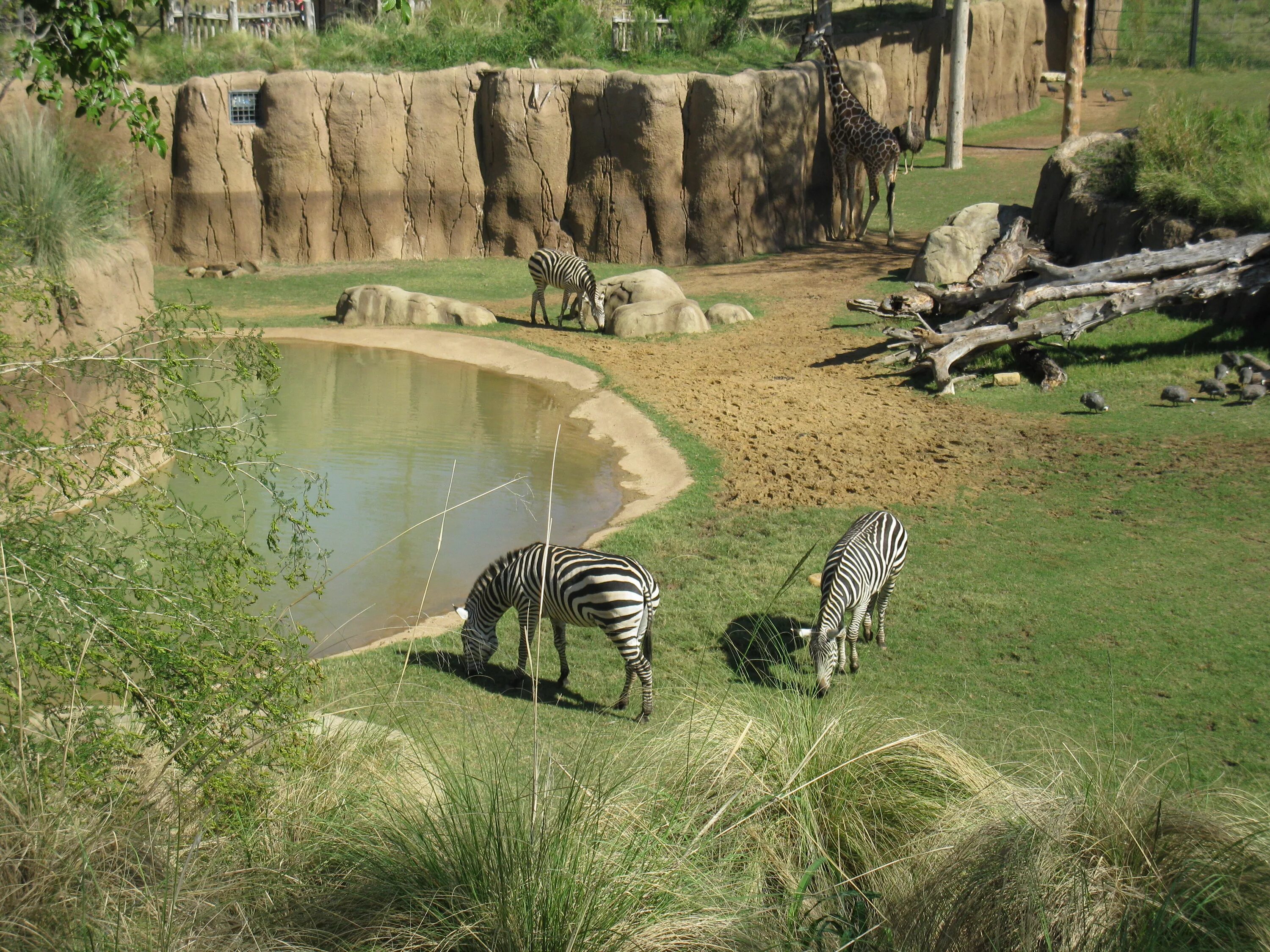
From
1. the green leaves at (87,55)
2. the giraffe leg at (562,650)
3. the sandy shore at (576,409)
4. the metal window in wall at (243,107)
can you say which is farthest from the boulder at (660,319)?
the green leaves at (87,55)

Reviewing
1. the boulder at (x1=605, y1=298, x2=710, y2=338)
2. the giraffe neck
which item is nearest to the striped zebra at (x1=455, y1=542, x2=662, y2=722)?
the boulder at (x1=605, y1=298, x2=710, y2=338)

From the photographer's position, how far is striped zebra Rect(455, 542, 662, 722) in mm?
6691

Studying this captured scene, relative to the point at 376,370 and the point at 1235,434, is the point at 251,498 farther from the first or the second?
the point at 1235,434

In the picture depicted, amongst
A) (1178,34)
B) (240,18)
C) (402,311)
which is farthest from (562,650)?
(1178,34)

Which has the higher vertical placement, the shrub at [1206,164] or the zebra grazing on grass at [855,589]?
the shrub at [1206,164]

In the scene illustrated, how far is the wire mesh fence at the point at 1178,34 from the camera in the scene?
30.8 metres

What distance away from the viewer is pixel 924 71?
2706 cm

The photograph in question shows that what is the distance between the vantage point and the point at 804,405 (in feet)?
43.0

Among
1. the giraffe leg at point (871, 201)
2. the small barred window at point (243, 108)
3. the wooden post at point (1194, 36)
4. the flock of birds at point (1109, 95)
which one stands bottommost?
the giraffe leg at point (871, 201)

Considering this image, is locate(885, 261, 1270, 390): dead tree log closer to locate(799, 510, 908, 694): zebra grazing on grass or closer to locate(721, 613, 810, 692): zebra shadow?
locate(799, 510, 908, 694): zebra grazing on grass

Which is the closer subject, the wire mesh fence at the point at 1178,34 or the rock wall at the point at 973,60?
the rock wall at the point at 973,60

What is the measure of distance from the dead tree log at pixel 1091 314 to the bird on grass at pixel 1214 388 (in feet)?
4.45

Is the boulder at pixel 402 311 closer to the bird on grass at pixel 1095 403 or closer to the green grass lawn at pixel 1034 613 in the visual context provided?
the green grass lawn at pixel 1034 613

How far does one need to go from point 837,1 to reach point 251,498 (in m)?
29.5
